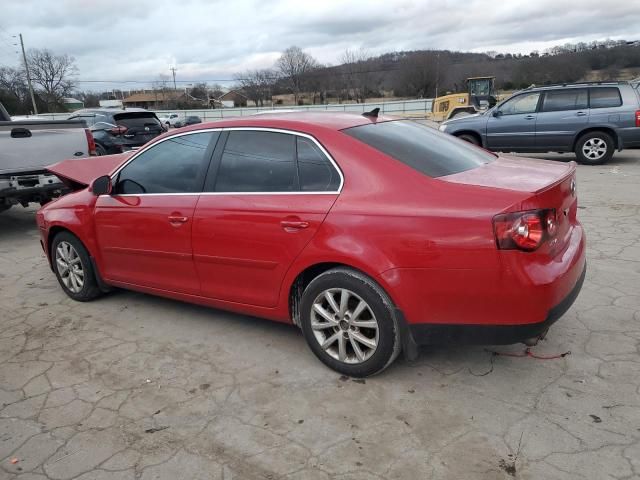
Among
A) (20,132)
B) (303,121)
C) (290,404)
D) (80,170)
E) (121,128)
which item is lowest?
(290,404)

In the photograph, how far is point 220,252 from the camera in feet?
11.3

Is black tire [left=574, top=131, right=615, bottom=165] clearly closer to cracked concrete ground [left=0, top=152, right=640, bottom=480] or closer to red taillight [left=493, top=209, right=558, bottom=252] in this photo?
cracked concrete ground [left=0, top=152, right=640, bottom=480]

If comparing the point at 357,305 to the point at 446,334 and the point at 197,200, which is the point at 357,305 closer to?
the point at 446,334

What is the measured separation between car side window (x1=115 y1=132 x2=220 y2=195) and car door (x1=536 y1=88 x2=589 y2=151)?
9549mm

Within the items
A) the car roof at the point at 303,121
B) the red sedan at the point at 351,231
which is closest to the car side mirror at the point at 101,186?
the red sedan at the point at 351,231

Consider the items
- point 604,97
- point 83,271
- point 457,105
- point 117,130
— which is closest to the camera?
point 83,271

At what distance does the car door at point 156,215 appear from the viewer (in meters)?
3.66

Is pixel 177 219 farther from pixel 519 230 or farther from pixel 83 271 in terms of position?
pixel 519 230

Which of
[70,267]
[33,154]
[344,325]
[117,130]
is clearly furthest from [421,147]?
[117,130]

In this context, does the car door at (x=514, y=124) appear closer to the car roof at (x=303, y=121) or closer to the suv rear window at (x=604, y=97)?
the suv rear window at (x=604, y=97)

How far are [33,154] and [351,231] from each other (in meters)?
5.82

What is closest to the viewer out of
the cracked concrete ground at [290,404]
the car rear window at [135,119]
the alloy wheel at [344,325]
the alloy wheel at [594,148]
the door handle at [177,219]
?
the cracked concrete ground at [290,404]

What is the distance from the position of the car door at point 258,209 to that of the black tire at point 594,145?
32.1 ft

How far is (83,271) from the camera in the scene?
448cm
